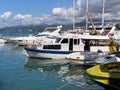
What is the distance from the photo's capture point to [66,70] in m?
26.4

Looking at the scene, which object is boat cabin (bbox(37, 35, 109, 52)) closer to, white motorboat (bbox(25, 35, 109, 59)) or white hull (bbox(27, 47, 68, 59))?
white motorboat (bbox(25, 35, 109, 59))

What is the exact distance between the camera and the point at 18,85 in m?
20.2

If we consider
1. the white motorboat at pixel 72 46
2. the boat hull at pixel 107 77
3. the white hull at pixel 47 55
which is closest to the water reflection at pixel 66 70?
the white hull at pixel 47 55

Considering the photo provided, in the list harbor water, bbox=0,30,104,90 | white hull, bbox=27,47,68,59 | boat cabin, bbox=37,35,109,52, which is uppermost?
boat cabin, bbox=37,35,109,52

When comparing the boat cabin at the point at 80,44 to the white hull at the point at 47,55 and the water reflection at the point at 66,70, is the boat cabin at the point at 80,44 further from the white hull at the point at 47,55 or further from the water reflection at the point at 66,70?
the water reflection at the point at 66,70

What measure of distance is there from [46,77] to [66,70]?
346cm

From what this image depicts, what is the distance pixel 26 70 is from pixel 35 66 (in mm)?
2615

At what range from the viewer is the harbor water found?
19.7 meters

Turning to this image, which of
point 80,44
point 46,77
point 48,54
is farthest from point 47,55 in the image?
point 46,77

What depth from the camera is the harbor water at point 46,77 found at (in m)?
19.7

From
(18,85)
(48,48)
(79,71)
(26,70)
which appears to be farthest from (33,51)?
(18,85)

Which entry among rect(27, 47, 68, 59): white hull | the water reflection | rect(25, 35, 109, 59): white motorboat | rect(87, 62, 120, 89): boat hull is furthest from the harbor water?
rect(87, 62, 120, 89): boat hull

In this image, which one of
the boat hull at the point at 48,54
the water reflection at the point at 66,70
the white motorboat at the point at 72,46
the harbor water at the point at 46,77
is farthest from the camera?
the boat hull at the point at 48,54

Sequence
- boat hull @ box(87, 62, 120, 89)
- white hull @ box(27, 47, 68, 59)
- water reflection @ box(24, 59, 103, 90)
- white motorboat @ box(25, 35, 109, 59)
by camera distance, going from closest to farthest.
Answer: boat hull @ box(87, 62, 120, 89)
water reflection @ box(24, 59, 103, 90)
white motorboat @ box(25, 35, 109, 59)
white hull @ box(27, 47, 68, 59)
